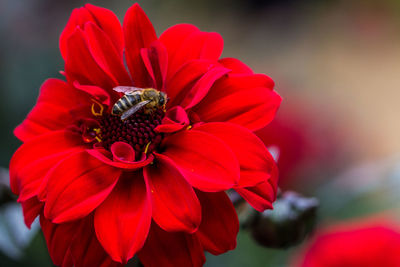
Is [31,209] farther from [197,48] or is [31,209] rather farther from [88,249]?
[197,48]

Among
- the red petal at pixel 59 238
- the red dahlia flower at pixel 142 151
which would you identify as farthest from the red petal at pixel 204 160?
the red petal at pixel 59 238

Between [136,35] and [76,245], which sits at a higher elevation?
[136,35]

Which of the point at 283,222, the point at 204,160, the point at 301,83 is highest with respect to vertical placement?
the point at 204,160

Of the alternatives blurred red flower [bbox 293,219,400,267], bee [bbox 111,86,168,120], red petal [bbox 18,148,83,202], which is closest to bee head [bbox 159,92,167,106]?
bee [bbox 111,86,168,120]

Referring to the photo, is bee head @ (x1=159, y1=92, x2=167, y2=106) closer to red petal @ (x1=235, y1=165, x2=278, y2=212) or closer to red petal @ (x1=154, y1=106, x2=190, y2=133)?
red petal @ (x1=154, y1=106, x2=190, y2=133)

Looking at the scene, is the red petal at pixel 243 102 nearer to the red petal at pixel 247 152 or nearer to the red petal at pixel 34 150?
the red petal at pixel 247 152

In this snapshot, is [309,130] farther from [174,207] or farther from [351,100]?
[351,100]

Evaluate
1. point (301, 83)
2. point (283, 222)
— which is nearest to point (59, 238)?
point (283, 222)

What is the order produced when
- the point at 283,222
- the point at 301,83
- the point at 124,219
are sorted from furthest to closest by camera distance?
the point at 301,83 < the point at 283,222 < the point at 124,219
